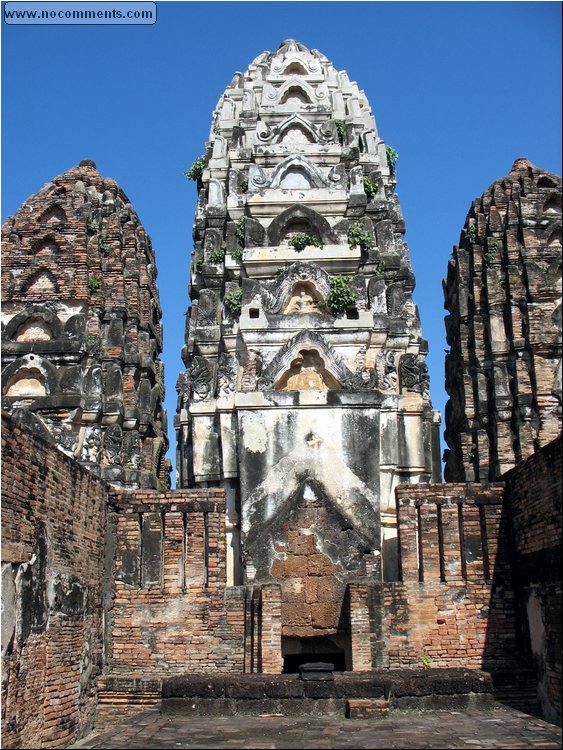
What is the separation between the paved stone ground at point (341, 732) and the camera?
1209 cm

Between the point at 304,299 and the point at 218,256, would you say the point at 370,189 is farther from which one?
the point at 304,299

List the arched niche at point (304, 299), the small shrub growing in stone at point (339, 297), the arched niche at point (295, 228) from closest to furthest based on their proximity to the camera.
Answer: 1. the small shrub growing in stone at point (339, 297)
2. the arched niche at point (304, 299)
3. the arched niche at point (295, 228)

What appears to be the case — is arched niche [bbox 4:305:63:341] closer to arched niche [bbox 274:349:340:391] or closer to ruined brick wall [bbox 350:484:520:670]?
arched niche [bbox 274:349:340:391]

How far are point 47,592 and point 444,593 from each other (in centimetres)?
748

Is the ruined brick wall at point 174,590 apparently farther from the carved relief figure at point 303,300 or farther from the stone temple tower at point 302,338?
the carved relief figure at point 303,300

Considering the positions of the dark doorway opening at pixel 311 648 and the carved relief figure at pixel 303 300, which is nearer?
the dark doorway opening at pixel 311 648

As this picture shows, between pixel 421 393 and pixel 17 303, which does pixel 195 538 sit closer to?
pixel 421 393

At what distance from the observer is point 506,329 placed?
33719mm

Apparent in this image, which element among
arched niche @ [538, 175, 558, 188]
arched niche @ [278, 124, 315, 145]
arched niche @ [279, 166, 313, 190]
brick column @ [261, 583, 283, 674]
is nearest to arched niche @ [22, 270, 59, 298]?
arched niche @ [279, 166, 313, 190]

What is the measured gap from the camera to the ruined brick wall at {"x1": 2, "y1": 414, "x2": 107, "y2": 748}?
41.0 ft

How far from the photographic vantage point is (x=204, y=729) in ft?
44.2

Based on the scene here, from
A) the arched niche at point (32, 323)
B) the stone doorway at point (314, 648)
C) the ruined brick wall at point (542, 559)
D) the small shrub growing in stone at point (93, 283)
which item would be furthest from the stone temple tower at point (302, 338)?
the arched niche at point (32, 323)

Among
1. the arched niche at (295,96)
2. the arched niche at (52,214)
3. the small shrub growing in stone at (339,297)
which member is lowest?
the small shrub growing in stone at (339,297)

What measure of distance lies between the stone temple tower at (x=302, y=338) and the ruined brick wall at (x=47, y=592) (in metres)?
3.83
